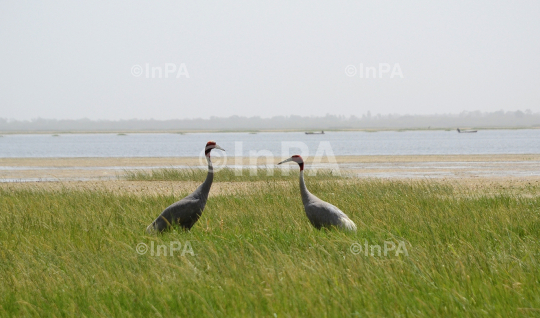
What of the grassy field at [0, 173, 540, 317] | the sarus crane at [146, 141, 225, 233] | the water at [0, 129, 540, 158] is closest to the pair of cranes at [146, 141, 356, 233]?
the sarus crane at [146, 141, 225, 233]

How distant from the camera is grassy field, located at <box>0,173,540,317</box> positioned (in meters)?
5.36

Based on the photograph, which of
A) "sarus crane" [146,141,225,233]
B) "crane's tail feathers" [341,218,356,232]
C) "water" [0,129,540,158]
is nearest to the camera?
"crane's tail feathers" [341,218,356,232]

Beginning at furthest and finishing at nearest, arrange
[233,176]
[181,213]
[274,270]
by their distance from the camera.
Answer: [233,176]
[181,213]
[274,270]

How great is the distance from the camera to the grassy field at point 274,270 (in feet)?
17.6

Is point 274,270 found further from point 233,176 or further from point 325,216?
point 233,176

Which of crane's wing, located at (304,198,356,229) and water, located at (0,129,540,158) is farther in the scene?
water, located at (0,129,540,158)

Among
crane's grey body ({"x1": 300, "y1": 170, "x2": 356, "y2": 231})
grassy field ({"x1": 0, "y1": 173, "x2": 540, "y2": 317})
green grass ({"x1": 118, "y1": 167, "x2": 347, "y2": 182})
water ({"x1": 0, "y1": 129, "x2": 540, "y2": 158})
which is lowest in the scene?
water ({"x1": 0, "y1": 129, "x2": 540, "y2": 158})

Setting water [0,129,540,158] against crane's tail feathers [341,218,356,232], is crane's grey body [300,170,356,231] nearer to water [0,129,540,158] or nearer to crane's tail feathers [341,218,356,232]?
crane's tail feathers [341,218,356,232]

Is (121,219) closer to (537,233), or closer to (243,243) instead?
(243,243)

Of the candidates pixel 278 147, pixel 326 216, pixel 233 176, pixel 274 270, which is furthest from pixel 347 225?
pixel 278 147

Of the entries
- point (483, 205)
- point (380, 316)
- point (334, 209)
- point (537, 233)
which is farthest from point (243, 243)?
point (483, 205)

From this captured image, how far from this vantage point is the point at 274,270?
247 inches

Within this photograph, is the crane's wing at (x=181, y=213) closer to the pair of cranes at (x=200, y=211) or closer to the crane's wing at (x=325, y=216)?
the pair of cranes at (x=200, y=211)

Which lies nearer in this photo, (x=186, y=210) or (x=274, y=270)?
(x=274, y=270)
